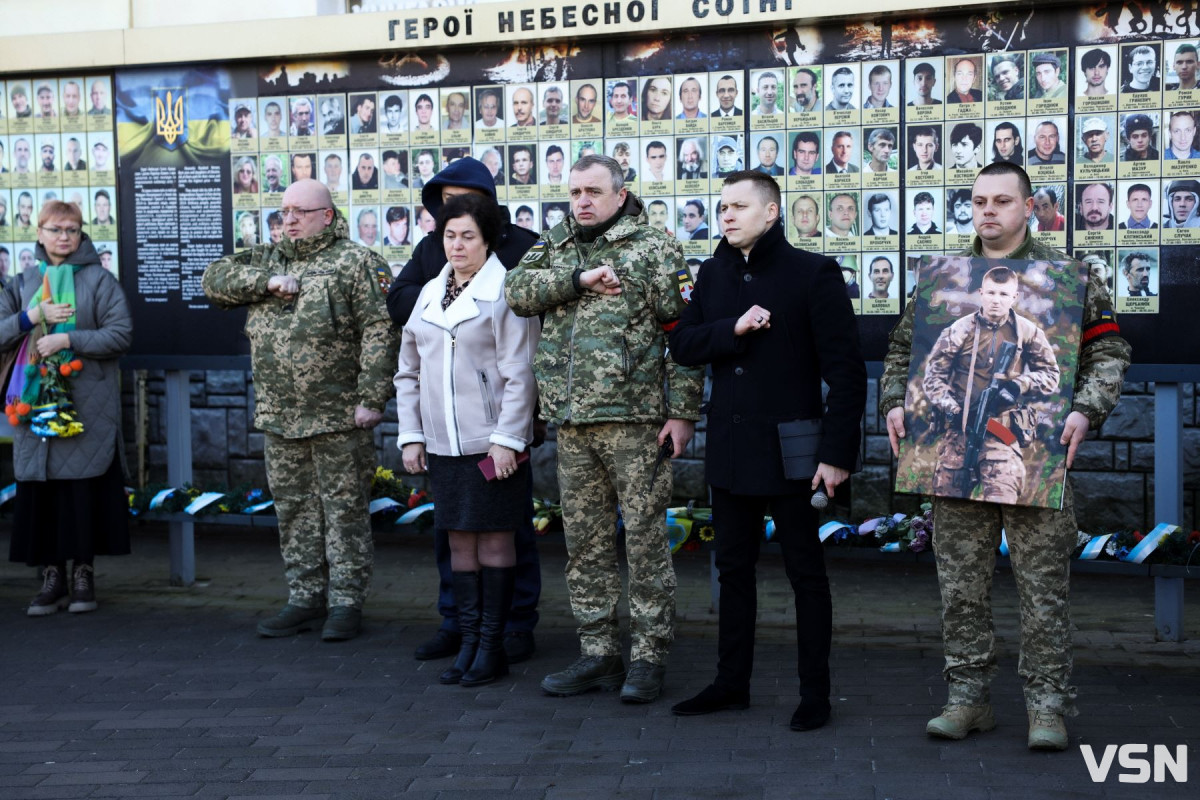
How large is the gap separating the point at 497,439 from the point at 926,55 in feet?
8.40

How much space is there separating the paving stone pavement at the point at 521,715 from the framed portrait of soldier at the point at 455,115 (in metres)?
2.07

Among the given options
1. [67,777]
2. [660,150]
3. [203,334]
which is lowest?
[67,777]

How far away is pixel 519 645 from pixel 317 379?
1468 millimetres

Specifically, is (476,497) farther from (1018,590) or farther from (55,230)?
(55,230)

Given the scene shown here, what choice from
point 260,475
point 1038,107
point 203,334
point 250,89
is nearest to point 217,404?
point 260,475

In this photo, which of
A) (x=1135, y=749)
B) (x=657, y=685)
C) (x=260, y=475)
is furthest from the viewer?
(x=260, y=475)

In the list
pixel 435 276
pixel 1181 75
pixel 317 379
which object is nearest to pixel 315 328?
pixel 317 379

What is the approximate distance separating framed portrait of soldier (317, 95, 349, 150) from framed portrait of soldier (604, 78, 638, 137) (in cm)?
142

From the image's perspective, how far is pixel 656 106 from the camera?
674cm

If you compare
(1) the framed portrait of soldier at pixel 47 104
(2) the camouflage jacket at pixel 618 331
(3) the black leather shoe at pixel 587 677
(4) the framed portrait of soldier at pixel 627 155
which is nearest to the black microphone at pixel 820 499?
(2) the camouflage jacket at pixel 618 331

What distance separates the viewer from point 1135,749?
459 centimetres

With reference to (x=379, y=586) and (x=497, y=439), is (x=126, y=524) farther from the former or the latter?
(x=497, y=439)

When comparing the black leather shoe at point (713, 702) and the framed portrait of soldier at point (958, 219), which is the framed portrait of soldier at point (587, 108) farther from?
the black leather shoe at point (713, 702)

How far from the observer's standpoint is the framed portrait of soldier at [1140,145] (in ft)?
19.5
